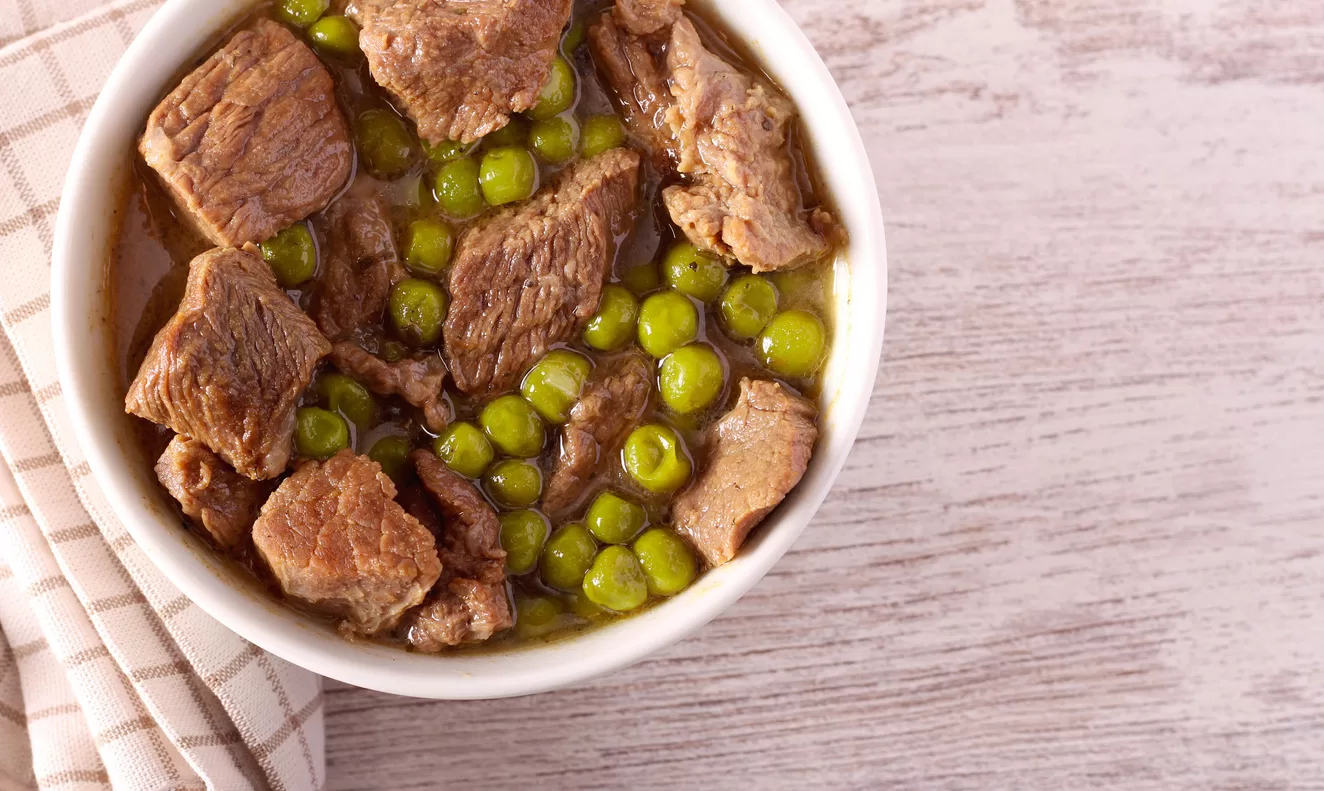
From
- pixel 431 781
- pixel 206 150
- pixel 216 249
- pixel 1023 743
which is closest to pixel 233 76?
pixel 206 150

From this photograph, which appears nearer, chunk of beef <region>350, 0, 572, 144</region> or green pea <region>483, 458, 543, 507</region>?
chunk of beef <region>350, 0, 572, 144</region>

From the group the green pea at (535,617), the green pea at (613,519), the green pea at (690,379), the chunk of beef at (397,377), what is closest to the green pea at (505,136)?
the chunk of beef at (397,377)

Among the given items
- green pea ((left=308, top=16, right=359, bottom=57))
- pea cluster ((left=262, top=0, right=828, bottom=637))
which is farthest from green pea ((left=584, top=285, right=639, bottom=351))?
green pea ((left=308, top=16, right=359, bottom=57))

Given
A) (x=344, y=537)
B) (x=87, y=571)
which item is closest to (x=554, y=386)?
(x=344, y=537)

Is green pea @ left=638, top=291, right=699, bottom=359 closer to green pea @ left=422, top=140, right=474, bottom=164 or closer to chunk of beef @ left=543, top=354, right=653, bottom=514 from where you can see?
chunk of beef @ left=543, top=354, right=653, bottom=514

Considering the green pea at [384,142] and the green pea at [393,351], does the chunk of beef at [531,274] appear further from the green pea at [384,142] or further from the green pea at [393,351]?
the green pea at [384,142]

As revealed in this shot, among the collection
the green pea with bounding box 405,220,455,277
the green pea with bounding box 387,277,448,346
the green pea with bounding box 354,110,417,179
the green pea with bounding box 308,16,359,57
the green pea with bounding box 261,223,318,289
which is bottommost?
the green pea with bounding box 387,277,448,346
